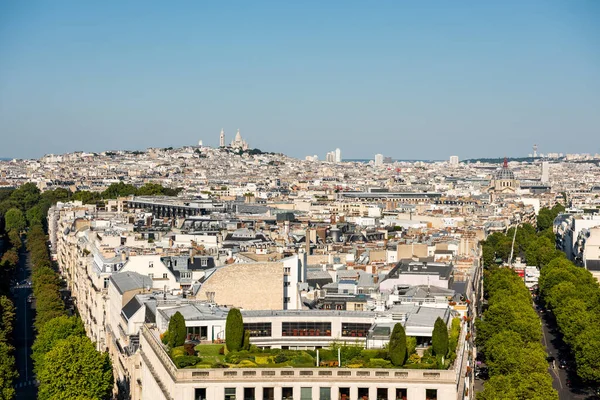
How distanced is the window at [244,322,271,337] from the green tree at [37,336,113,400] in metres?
9.78

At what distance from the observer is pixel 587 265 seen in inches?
3885

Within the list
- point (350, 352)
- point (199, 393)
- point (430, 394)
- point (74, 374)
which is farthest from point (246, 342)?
point (74, 374)

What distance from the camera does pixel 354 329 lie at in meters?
43.8

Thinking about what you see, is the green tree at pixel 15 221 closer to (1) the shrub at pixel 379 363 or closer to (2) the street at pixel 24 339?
(2) the street at pixel 24 339

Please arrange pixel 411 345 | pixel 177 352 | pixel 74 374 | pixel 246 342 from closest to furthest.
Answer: pixel 177 352, pixel 411 345, pixel 246 342, pixel 74 374

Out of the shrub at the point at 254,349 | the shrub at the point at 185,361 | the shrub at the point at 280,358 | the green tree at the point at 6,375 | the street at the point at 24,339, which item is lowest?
the street at the point at 24,339

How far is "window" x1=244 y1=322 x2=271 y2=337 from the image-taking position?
42.6 meters

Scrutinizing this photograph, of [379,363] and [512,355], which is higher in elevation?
[379,363]

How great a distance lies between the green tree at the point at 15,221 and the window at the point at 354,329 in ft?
408

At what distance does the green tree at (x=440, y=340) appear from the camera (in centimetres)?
3697

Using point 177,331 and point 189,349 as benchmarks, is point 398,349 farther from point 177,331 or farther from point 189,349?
point 177,331

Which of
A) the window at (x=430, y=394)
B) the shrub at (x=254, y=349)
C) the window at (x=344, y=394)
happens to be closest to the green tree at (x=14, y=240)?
the shrub at (x=254, y=349)

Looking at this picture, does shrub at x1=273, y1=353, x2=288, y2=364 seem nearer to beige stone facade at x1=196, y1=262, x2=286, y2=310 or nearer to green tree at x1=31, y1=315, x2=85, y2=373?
beige stone facade at x1=196, y1=262, x2=286, y2=310

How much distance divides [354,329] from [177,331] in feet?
26.0
